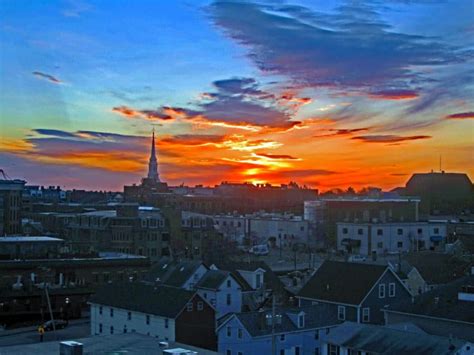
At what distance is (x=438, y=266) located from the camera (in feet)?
151

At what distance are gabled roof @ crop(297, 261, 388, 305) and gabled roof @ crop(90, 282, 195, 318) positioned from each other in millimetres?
6857

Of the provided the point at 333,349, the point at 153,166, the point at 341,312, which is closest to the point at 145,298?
the point at 341,312

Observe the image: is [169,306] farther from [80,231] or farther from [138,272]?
[80,231]

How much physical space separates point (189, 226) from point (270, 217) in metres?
25.4

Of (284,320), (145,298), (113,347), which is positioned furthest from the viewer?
(145,298)

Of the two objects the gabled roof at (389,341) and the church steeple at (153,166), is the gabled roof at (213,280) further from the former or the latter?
the church steeple at (153,166)

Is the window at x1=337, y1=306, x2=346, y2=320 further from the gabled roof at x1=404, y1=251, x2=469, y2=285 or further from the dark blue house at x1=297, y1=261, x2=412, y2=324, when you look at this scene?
the gabled roof at x1=404, y1=251, x2=469, y2=285

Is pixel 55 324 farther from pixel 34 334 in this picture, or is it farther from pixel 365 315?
pixel 365 315

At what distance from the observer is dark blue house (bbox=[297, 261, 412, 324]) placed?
33344 mm

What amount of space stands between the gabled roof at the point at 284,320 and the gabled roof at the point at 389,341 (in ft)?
11.0

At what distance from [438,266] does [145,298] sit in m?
21.3

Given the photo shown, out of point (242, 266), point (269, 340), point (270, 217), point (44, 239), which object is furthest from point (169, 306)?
point (270, 217)

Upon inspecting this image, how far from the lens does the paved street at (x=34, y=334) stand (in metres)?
34.3

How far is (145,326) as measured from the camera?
31.8 metres
